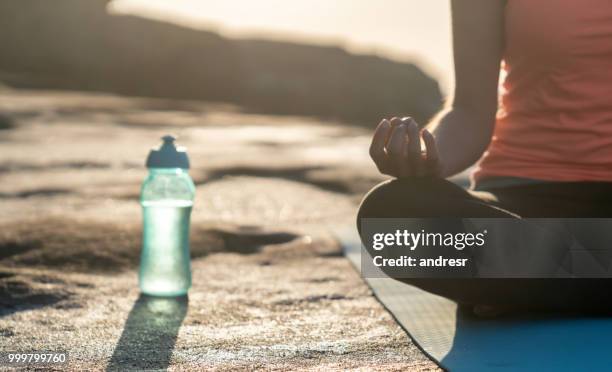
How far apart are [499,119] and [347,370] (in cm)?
78

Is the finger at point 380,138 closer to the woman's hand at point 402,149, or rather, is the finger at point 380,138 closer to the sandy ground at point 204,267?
the woman's hand at point 402,149

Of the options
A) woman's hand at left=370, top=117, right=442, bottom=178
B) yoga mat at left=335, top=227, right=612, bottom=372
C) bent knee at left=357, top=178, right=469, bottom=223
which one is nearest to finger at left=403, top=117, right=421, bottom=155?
woman's hand at left=370, top=117, right=442, bottom=178

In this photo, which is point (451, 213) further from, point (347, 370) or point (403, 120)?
point (347, 370)

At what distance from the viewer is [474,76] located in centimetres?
198

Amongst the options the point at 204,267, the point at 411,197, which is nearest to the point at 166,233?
the point at 204,267

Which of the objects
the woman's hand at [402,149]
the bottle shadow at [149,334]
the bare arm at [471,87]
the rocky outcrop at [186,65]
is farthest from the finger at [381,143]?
the rocky outcrop at [186,65]

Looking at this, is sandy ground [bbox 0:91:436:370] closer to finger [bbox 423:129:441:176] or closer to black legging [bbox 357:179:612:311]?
black legging [bbox 357:179:612:311]

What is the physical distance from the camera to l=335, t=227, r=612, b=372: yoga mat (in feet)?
5.24

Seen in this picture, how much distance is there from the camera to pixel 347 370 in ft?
5.13

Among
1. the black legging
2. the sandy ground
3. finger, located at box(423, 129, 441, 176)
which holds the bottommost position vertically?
the sandy ground

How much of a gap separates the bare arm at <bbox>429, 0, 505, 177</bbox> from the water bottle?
645 millimetres

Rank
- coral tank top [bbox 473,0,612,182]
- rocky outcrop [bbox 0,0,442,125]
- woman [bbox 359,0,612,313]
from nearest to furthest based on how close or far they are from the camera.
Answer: woman [bbox 359,0,612,313], coral tank top [bbox 473,0,612,182], rocky outcrop [bbox 0,0,442,125]

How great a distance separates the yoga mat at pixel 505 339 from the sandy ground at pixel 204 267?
46mm

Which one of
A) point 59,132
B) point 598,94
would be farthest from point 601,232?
point 59,132
